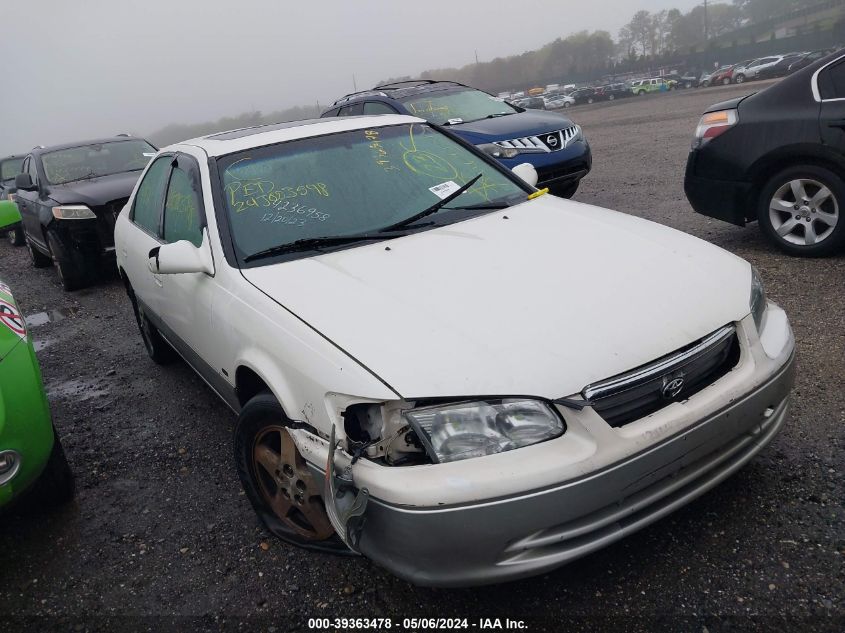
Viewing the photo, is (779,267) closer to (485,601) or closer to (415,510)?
(485,601)

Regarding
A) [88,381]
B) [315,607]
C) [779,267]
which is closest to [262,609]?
[315,607]

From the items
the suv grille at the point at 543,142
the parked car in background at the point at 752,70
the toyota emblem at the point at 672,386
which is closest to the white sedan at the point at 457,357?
the toyota emblem at the point at 672,386

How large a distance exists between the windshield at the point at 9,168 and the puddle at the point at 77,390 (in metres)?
11.5

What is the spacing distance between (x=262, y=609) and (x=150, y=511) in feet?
3.26

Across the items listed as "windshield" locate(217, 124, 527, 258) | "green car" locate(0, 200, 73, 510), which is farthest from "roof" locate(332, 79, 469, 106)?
"green car" locate(0, 200, 73, 510)

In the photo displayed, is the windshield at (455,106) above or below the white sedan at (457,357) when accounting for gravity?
above

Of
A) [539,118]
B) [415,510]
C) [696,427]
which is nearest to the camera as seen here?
[415,510]

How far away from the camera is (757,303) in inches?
99.9

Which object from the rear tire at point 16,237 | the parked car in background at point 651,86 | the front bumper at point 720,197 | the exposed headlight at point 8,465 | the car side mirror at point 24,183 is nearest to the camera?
the exposed headlight at point 8,465

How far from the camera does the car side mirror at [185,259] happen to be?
286 cm

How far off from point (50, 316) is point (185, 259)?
15.9 feet

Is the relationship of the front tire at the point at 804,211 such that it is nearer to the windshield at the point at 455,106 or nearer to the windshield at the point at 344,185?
the windshield at the point at 344,185

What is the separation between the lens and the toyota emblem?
6.85 ft

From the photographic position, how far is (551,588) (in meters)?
2.29
